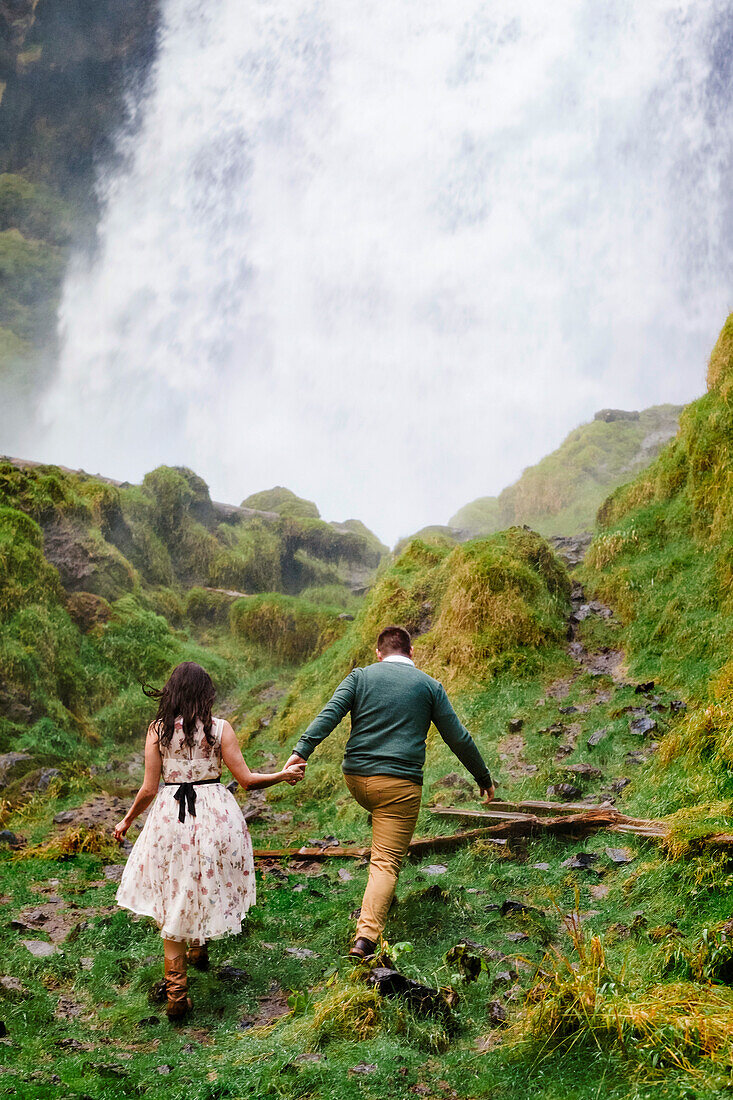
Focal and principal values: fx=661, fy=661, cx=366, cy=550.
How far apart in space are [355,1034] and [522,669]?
24.8ft

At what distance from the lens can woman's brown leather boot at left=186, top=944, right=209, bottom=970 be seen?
4.72m

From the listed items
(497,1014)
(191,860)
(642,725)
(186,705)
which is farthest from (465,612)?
(497,1014)

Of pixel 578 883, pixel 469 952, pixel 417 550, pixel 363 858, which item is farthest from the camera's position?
pixel 417 550

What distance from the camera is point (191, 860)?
13.5 feet

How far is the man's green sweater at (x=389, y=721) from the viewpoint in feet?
15.2

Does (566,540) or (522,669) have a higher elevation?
(566,540)

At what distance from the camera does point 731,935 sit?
3.41m

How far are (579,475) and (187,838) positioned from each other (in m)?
22.5

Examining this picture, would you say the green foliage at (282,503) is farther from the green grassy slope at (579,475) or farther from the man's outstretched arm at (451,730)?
the man's outstretched arm at (451,730)

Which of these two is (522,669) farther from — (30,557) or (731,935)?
(30,557)

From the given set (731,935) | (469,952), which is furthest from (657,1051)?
(469,952)

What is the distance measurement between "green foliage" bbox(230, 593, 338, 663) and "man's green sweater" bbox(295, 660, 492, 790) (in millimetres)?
13630

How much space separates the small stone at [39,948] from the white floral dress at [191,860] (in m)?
1.41

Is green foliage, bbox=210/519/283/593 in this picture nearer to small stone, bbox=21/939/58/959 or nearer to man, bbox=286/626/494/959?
small stone, bbox=21/939/58/959
